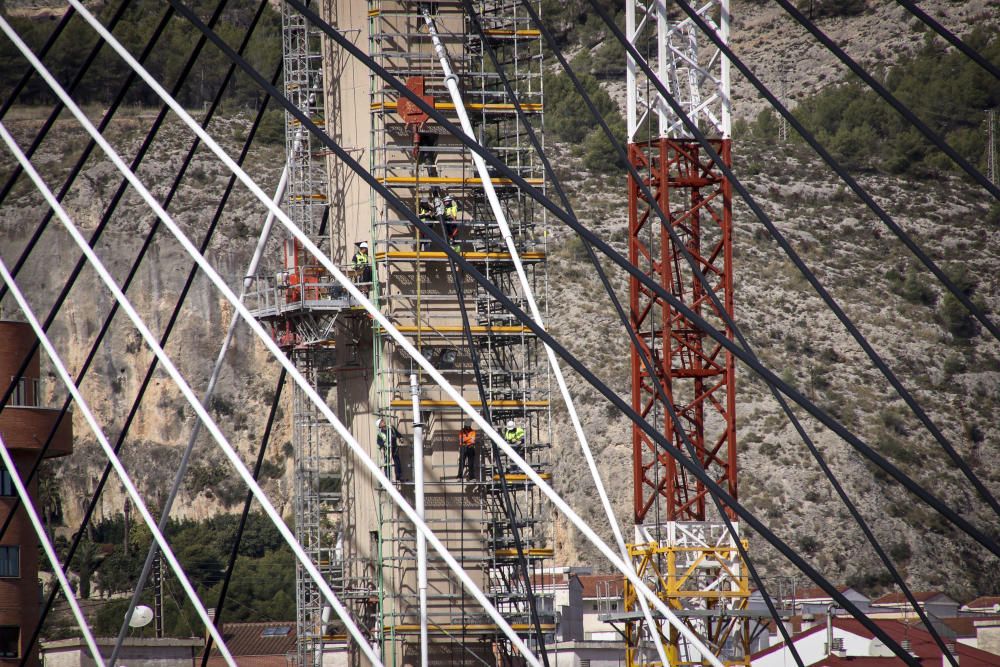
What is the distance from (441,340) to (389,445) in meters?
3.11

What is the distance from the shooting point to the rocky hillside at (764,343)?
8688 centimetres

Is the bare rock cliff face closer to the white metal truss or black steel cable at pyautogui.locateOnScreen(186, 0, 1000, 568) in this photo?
the white metal truss

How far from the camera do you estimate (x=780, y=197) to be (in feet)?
389

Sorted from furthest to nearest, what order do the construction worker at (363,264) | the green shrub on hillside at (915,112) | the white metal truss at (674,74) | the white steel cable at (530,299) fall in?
the green shrub on hillside at (915,112) → the white metal truss at (674,74) → the construction worker at (363,264) → the white steel cable at (530,299)

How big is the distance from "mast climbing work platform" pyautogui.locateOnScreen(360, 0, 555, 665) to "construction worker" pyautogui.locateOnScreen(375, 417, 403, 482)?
0.25m

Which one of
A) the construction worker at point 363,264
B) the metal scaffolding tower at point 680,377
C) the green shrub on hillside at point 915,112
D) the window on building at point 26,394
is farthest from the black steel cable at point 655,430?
the green shrub on hillside at point 915,112

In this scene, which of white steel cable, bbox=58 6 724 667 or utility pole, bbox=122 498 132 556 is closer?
white steel cable, bbox=58 6 724 667

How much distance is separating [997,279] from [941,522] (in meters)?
29.0

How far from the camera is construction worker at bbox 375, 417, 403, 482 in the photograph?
3562 centimetres

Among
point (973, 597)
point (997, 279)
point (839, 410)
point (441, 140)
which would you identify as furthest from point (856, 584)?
point (441, 140)

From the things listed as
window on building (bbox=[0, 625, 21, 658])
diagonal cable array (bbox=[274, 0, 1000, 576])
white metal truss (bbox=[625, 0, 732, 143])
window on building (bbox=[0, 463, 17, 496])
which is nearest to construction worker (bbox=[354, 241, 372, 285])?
white metal truss (bbox=[625, 0, 732, 143])

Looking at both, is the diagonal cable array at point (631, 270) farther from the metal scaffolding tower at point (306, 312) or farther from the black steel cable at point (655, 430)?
the metal scaffolding tower at point (306, 312)

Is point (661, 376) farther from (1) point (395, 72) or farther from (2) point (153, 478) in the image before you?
(2) point (153, 478)

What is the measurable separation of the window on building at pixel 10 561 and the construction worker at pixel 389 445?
12.3 m
